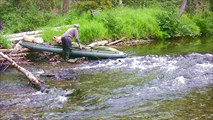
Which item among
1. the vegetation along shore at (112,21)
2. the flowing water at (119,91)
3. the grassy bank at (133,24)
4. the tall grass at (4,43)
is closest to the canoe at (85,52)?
the flowing water at (119,91)

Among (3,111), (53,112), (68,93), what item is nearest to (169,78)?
(68,93)

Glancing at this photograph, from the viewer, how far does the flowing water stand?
307 inches

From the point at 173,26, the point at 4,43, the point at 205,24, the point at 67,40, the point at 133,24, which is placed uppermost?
the point at 67,40

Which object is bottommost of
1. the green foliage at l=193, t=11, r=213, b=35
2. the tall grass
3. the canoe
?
the green foliage at l=193, t=11, r=213, b=35

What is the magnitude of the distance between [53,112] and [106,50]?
723 cm

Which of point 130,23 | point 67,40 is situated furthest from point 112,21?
point 67,40

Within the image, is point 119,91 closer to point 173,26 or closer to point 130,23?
point 130,23

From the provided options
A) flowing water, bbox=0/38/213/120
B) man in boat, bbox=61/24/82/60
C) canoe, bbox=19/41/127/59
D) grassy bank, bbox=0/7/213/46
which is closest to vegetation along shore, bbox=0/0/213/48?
grassy bank, bbox=0/7/213/46

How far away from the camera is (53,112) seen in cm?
809

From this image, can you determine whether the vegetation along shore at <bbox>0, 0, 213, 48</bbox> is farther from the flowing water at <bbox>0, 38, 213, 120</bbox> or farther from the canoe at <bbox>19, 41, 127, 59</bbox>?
the flowing water at <bbox>0, 38, 213, 120</bbox>

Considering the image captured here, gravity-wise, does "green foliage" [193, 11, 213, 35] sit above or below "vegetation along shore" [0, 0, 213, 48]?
below

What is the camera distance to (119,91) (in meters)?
9.69

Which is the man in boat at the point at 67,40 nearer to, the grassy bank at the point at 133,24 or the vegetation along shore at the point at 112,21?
the vegetation along shore at the point at 112,21

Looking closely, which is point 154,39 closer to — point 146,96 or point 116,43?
point 116,43
